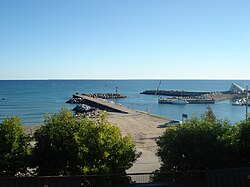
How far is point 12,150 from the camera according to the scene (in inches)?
528

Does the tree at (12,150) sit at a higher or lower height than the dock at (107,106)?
higher

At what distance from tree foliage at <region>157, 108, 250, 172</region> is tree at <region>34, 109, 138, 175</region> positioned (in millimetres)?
1774

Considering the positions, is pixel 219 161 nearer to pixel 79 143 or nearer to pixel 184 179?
pixel 184 179

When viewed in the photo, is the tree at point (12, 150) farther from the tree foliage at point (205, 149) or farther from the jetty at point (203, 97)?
the jetty at point (203, 97)

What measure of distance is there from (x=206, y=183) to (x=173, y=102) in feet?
286

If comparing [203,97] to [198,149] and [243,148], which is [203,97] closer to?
[243,148]

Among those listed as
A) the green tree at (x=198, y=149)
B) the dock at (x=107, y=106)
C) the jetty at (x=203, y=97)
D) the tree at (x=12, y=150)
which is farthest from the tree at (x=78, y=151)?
the jetty at (x=203, y=97)

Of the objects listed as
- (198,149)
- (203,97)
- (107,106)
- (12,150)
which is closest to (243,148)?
(198,149)

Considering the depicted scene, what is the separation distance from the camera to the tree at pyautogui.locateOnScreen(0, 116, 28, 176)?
1322 cm

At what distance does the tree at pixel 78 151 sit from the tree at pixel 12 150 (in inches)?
22.5

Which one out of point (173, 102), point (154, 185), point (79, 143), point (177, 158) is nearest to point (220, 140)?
point (177, 158)

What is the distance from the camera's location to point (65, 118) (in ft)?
49.3

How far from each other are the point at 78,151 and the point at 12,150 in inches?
103

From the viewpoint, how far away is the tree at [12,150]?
13216 millimetres
